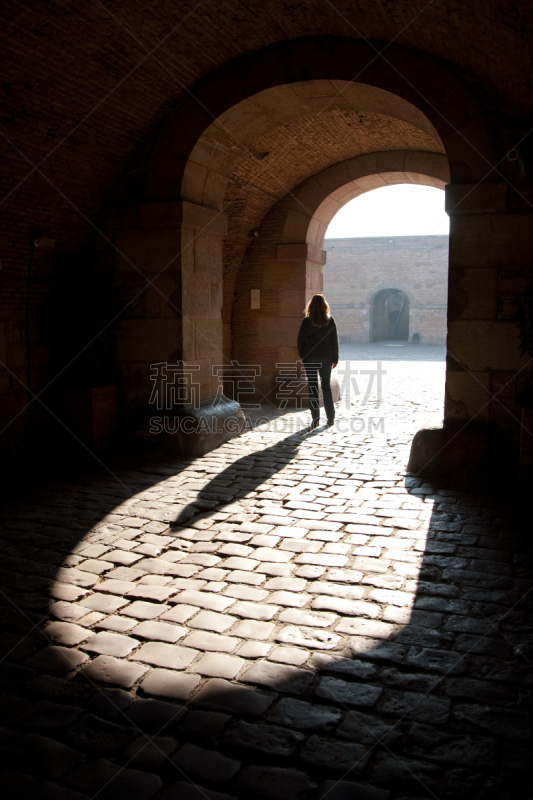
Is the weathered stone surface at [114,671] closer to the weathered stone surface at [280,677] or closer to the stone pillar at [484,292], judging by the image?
the weathered stone surface at [280,677]

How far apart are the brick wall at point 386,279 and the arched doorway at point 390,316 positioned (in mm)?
999

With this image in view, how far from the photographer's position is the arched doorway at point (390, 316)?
94.3 ft

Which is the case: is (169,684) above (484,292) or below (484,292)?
below

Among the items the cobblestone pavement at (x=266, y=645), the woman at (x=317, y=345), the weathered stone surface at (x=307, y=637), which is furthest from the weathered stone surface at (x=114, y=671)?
the woman at (x=317, y=345)

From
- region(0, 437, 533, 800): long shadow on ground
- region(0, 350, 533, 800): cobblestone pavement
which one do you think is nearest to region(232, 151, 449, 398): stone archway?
region(0, 350, 533, 800): cobblestone pavement

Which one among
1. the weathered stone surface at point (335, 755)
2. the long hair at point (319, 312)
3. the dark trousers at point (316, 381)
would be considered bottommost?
the weathered stone surface at point (335, 755)

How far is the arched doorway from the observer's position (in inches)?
1132

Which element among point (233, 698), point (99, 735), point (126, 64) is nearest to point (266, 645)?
point (233, 698)

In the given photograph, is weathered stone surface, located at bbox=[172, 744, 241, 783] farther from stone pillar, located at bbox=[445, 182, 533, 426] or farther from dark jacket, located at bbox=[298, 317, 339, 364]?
dark jacket, located at bbox=[298, 317, 339, 364]

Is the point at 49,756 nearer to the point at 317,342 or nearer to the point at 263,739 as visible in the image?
the point at 263,739

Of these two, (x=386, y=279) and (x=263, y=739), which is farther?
(x=386, y=279)

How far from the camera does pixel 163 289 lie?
657 centimetres

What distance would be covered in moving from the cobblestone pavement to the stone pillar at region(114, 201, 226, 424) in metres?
1.96

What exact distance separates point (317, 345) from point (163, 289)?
6.64 feet
